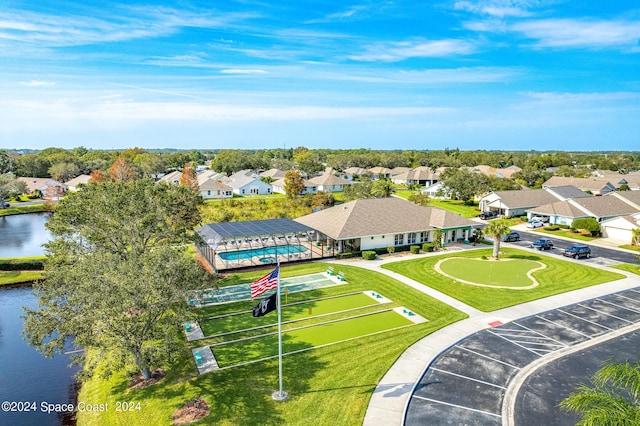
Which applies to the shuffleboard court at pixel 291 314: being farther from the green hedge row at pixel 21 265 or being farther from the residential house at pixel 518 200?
the residential house at pixel 518 200

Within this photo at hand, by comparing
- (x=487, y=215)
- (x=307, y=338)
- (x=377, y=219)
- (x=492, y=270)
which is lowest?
(x=307, y=338)

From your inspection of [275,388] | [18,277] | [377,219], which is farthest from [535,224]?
[18,277]

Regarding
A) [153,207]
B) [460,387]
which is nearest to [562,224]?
[460,387]

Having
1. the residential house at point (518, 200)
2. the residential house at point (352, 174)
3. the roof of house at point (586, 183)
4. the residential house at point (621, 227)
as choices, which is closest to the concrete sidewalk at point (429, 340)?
the residential house at point (621, 227)

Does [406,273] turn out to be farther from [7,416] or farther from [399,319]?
[7,416]

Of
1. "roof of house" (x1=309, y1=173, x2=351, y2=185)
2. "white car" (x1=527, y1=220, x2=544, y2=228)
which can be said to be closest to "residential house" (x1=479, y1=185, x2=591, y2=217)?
"white car" (x1=527, y1=220, x2=544, y2=228)

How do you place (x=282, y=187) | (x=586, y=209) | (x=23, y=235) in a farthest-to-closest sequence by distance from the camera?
(x=282, y=187) → (x=23, y=235) → (x=586, y=209)

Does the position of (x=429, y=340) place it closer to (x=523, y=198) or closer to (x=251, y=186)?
(x=523, y=198)
